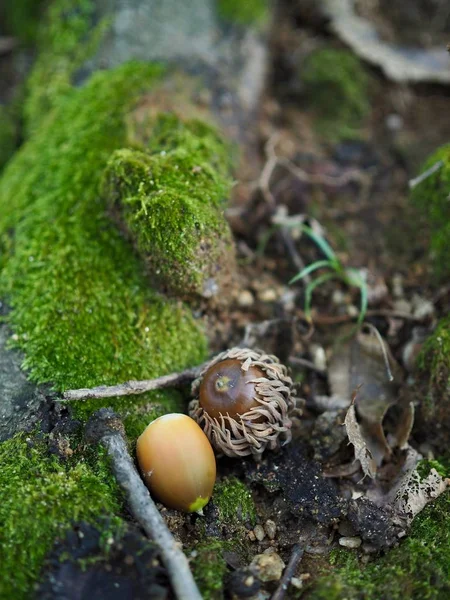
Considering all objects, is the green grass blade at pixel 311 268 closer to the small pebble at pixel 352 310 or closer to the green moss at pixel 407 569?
the small pebble at pixel 352 310

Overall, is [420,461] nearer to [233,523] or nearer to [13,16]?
[233,523]

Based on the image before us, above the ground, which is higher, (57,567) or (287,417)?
(57,567)

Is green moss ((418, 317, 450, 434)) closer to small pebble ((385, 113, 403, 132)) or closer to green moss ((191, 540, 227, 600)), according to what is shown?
green moss ((191, 540, 227, 600))

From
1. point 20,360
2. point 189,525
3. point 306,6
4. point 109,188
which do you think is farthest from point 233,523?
point 306,6

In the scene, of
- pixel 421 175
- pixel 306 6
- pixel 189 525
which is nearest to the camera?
pixel 189 525

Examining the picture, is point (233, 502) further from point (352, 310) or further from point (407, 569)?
point (352, 310)

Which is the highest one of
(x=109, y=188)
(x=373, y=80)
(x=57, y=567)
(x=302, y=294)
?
(x=109, y=188)
